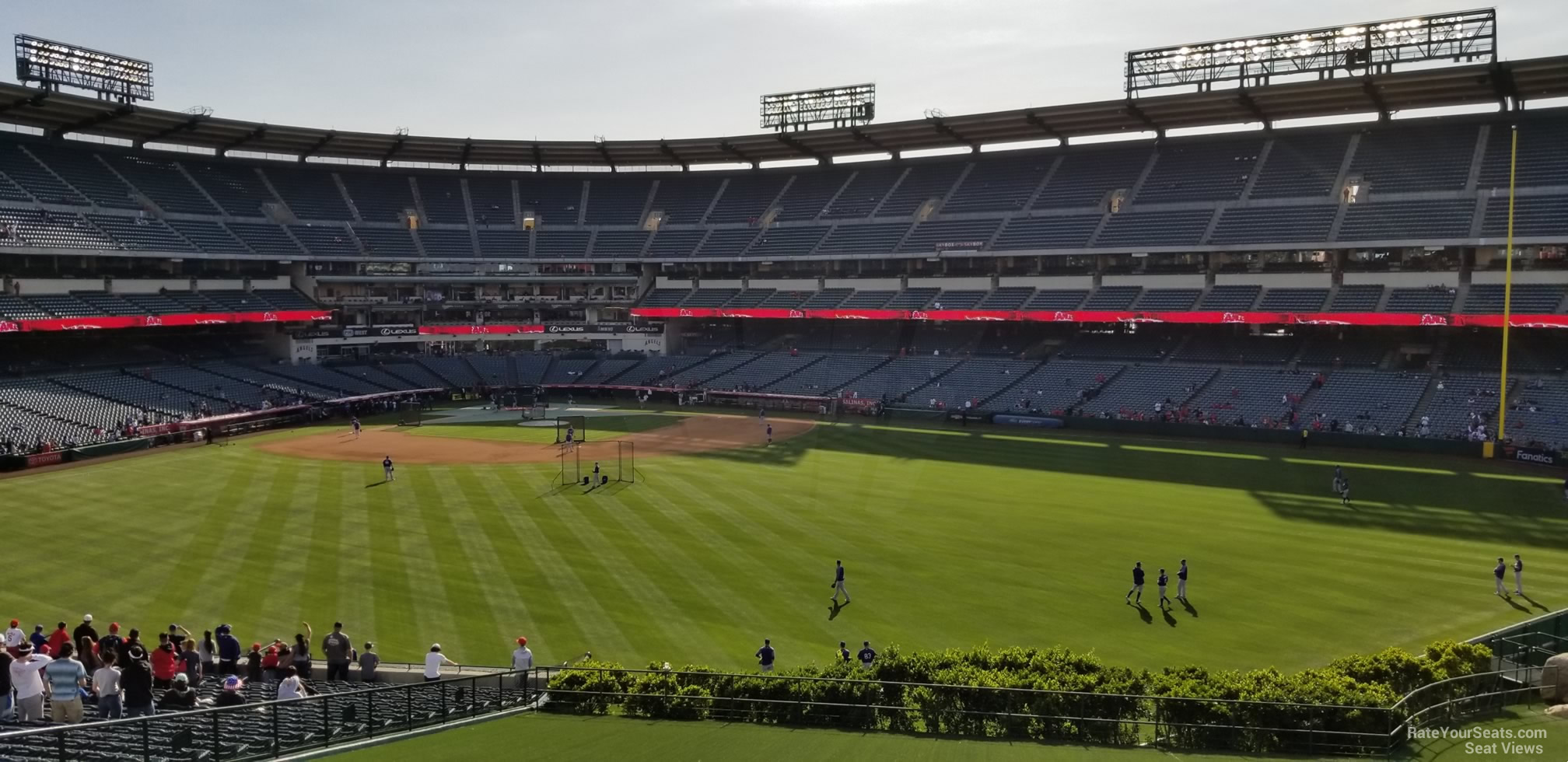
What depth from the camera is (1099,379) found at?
58.5 meters

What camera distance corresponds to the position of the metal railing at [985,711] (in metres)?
13.8

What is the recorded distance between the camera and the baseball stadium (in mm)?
14977

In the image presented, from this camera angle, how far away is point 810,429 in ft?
185

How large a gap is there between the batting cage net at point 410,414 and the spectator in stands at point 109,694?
157 feet

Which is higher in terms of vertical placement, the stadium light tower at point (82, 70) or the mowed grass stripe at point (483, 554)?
the stadium light tower at point (82, 70)

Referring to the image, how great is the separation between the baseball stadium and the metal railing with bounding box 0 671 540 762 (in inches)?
4.4

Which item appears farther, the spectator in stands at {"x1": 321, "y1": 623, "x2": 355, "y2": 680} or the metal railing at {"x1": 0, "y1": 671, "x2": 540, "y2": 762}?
the spectator in stands at {"x1": 321, "y1": 623, "x2": 355, "y2": 680}

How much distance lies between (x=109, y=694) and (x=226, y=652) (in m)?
5.53

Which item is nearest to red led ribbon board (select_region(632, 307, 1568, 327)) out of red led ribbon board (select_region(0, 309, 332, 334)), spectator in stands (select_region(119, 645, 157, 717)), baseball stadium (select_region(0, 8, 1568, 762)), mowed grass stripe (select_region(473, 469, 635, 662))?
baseball stadium (select_region(0, 8, 1568, 762))

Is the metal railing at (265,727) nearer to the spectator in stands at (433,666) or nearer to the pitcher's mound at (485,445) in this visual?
the spectator in stands at (433,666)

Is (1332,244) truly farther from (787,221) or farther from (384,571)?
(384,571)

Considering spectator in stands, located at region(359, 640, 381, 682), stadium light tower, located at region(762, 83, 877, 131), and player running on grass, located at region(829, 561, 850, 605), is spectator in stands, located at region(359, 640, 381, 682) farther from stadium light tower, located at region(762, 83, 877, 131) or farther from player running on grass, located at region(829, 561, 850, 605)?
stadium light tower, located at region(762, 83, 877, 131)

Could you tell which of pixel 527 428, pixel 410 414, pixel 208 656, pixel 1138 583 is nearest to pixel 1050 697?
pixel 1138 583

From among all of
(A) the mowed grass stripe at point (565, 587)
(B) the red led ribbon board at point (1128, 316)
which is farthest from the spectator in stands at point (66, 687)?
(B) the red led ribbon board at point (1128, 316)
